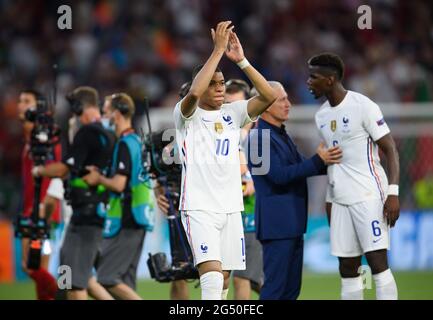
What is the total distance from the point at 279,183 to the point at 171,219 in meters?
1.20

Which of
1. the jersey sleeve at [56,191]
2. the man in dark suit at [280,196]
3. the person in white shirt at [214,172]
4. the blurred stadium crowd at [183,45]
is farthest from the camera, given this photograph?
the blurred stadium crowd at [183,45]

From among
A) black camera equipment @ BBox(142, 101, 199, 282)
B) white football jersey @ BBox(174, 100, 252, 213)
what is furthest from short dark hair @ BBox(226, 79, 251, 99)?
white football jersey @ BBox(174, 100, 252, 213)

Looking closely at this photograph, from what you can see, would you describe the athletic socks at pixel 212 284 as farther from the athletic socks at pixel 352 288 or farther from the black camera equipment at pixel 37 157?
the black camera equipment at pixel 37 157

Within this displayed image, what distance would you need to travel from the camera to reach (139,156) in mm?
10664

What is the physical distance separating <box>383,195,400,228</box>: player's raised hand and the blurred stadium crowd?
390 inches

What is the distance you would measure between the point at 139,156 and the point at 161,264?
52.6 inches

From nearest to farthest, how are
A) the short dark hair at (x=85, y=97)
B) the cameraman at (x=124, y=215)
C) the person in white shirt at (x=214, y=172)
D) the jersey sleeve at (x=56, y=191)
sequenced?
1. the person in white shirt at (x=214, y=172)
2. the cameraman at (x=124, y=215)
3. the short dark hair at (x=85, y=97)
4. the jersey sleeve at (x=56, y=191)

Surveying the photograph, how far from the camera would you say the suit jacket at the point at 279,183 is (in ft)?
30.0

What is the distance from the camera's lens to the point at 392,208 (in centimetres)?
873

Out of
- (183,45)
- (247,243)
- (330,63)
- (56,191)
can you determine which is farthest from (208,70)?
(183,45)

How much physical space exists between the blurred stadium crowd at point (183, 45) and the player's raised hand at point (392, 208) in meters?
9.92

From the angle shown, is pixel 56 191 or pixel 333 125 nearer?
pixel 333 125

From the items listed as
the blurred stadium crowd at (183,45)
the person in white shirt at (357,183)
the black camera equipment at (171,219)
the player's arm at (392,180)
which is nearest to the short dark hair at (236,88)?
the black camera equipment at (171,219)

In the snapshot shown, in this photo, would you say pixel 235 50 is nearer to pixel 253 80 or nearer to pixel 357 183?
pixel 253 80
